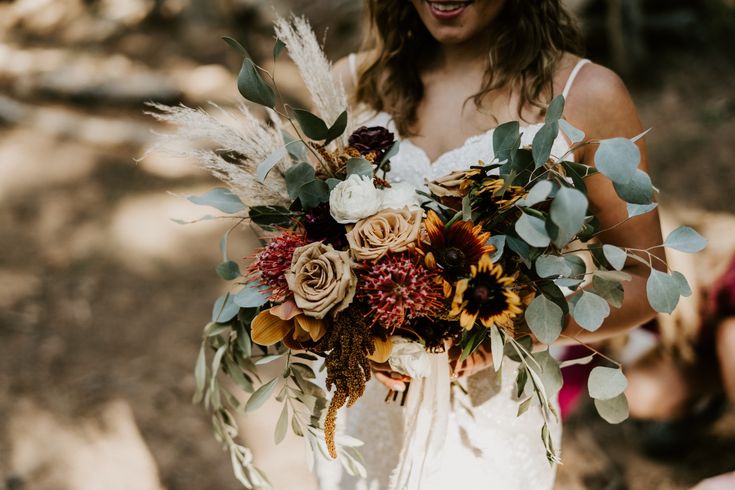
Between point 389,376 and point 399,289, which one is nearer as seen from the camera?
point 399,289

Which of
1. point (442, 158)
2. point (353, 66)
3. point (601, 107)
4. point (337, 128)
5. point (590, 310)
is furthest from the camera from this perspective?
point (353, 66)

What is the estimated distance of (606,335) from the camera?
1.72 meters

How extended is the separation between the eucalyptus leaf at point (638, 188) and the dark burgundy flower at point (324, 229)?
513mm

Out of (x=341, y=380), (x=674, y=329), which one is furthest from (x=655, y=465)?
(x=341, y=380)

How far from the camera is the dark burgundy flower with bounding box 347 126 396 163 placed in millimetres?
1393

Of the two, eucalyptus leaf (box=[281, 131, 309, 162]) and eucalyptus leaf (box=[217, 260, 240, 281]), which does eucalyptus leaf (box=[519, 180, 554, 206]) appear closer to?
eucalyptus leaf (box=[281, 131, 309, 162])

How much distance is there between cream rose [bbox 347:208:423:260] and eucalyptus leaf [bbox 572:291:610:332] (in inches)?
13.1

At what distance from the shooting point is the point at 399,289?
45.4 inches

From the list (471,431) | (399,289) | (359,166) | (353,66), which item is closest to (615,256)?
(399,289)

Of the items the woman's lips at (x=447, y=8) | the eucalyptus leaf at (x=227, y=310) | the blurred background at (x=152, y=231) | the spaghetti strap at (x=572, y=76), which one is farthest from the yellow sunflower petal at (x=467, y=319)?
the woman's lips at (x=447, y=8)

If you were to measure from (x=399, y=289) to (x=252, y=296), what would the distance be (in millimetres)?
327

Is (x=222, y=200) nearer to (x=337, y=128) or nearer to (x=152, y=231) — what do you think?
(x=337, y=128)

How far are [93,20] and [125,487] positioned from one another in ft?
18.9

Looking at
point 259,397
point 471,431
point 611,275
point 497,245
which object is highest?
point 497,245
